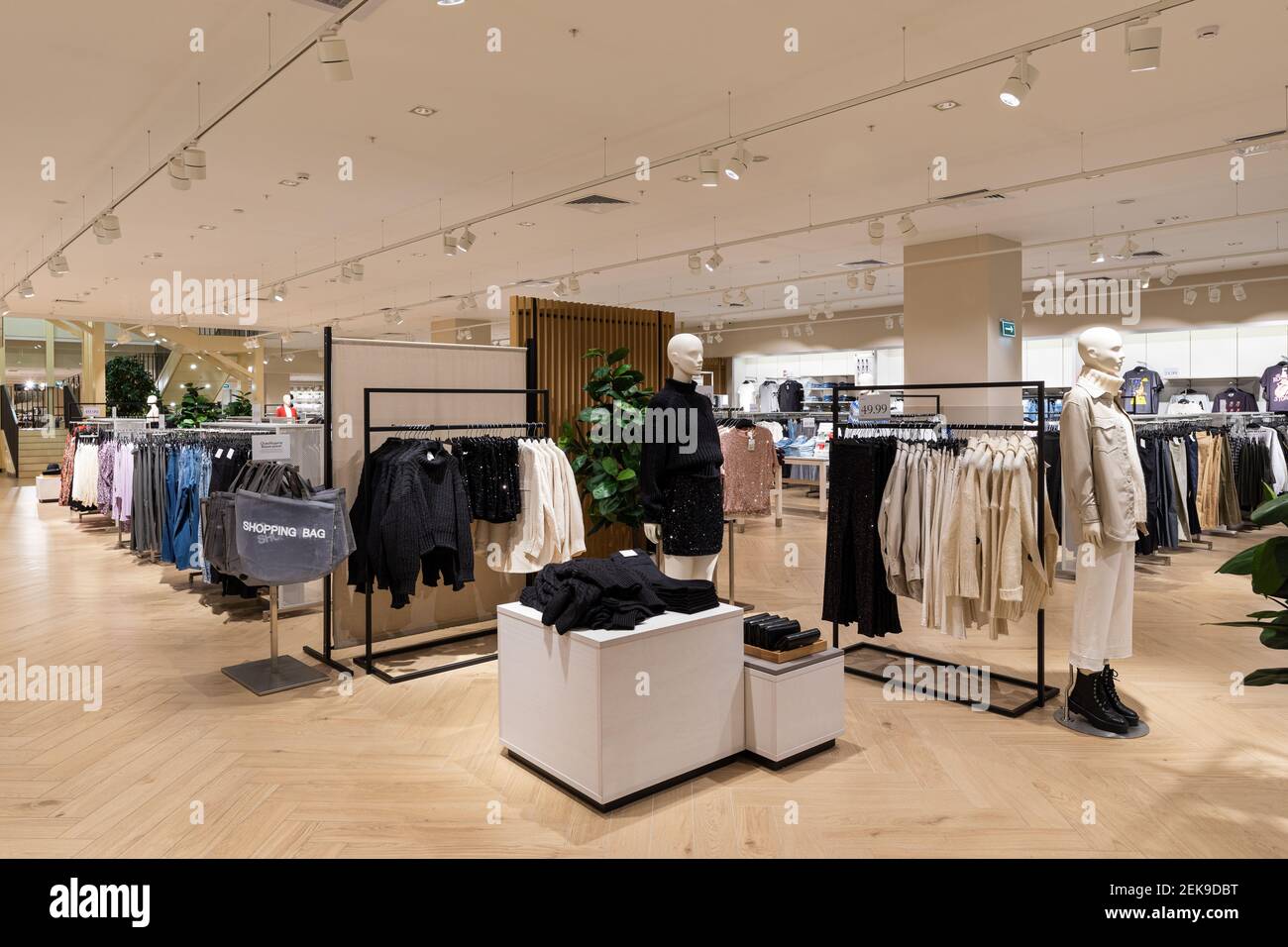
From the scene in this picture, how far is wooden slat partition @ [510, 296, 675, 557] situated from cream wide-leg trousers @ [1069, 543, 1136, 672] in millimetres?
3248

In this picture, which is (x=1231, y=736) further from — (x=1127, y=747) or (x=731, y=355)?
(x=731, y=355)

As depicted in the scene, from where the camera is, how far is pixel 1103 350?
12.3 feet

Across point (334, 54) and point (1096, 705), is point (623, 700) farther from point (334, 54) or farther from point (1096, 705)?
point (334, 54)

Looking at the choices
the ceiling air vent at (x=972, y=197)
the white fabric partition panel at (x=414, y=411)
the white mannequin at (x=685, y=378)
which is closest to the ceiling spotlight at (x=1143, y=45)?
the white mannequin at (x=685, y=378)

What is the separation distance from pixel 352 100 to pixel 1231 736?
21.5ft

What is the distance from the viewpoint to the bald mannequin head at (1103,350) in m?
3.77

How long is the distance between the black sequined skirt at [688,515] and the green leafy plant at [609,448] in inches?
44.1

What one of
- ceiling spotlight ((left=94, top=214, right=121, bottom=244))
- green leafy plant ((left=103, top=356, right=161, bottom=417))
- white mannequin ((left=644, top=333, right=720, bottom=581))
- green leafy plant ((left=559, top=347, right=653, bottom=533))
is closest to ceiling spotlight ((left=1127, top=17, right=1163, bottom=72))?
white mannequin ((left=644, top=333, right=720, bottom=581))

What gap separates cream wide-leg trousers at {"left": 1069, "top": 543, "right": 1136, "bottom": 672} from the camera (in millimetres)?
3725

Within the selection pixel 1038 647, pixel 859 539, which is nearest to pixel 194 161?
pixel 859 539

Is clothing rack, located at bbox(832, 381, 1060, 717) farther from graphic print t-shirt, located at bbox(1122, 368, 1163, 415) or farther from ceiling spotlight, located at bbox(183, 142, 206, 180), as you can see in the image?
graphic print t-shirt, located at bbox(1122, 368, 1163, 415)

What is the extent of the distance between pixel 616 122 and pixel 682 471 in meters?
3.63
